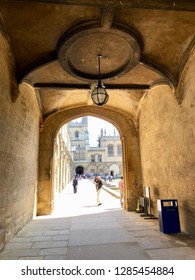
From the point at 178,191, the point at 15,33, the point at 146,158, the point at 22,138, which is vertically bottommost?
the point at 178,191

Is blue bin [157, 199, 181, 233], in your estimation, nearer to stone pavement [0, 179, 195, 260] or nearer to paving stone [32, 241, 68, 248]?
stone pavement [0, 179, 195, 260]

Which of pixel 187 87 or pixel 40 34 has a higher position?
pixel 40 34

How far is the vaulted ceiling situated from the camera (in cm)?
392

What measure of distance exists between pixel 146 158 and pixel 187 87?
351 centimetres

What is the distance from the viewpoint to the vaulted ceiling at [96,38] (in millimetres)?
3918

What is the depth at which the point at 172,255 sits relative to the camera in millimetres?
3854

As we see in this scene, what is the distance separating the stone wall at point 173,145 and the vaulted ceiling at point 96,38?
1.72ft

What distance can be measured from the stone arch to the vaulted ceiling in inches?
114

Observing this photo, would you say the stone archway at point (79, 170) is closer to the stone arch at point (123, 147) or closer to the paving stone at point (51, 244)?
the stone arch at point (123, 147)

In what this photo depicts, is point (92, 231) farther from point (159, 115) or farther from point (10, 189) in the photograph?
point (159, 115)

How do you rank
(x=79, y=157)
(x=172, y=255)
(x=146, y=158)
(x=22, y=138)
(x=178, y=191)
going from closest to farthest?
1. (x=172, y=255)
2. (x=178, y=191)
3. (x=22, y=138)
4. (x=146, y=158)
5. (x=79, y=157)

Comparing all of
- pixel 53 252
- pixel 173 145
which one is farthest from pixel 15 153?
pixel 173 145

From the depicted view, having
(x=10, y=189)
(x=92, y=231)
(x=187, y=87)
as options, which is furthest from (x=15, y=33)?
(x=92, y=231)

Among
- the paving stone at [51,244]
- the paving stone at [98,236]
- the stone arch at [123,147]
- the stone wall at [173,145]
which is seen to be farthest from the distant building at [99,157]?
the paving stone at [51,244]
